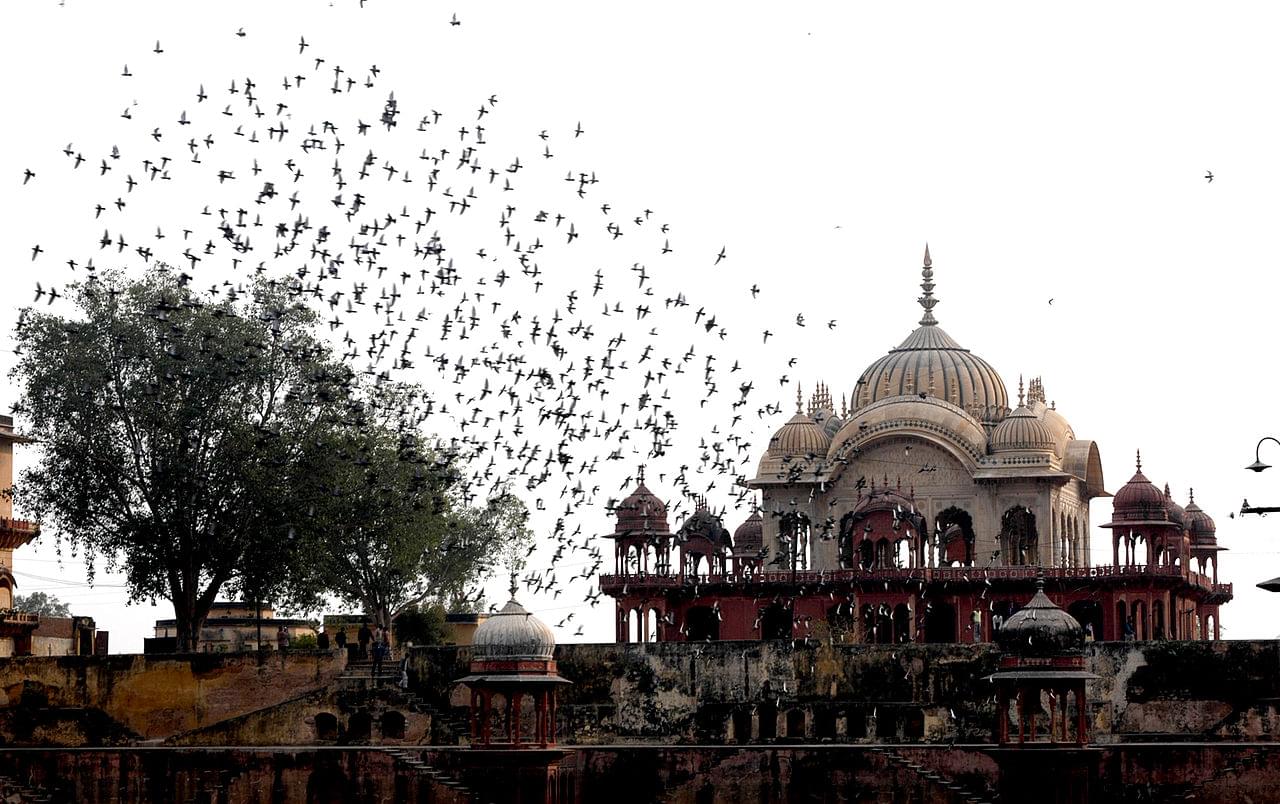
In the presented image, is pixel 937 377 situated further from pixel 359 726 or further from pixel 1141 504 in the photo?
pixel 359 726

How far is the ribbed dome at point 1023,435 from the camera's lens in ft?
181

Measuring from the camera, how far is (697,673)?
45.1 meters

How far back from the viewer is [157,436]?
160 ft

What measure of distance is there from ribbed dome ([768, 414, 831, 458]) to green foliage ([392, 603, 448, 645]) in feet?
28.0

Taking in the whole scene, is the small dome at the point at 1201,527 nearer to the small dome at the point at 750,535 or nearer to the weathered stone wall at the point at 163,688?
the small dome at the point at 750,535

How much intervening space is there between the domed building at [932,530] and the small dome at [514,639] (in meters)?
10.7

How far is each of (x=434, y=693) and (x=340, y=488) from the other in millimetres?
5840

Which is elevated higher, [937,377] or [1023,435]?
[937,377]

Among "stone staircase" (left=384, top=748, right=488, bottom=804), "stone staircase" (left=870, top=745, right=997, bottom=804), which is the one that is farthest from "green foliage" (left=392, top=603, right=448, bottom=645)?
"stone staircase" (left=870, top=745, right=997, bottom=804)

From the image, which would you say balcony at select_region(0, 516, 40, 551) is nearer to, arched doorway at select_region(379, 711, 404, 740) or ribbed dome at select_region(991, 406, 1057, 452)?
arched doorway at select_region(379, 711, 404, 740)

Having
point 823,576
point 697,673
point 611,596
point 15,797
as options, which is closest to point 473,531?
point 611,596

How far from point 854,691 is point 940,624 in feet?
29.5

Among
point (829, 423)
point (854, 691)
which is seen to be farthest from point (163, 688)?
point (829, 423)

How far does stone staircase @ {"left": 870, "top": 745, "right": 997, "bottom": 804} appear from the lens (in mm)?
39375
